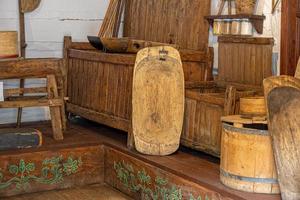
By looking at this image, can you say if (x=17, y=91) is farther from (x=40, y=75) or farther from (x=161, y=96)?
(x=161, y=96)

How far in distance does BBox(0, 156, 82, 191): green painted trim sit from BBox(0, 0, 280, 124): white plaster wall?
4.43ft

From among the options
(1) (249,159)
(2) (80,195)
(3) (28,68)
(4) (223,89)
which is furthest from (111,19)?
(1) (249,159)

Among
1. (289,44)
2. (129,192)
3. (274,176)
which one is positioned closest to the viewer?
(274,176)

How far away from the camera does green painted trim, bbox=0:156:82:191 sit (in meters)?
4.60

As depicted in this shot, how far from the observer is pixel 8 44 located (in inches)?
195

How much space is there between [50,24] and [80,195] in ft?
7.05

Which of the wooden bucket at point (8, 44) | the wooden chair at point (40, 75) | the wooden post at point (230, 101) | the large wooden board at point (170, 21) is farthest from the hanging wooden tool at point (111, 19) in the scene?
the wooden post at point (230, 101)

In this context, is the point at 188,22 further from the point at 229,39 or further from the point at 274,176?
the point at 274,176

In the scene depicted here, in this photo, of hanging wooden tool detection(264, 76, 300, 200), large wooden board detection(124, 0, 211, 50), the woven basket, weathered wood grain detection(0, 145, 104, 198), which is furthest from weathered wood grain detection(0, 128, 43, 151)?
hanging wooden tool detection(264, 76, 300, 200)

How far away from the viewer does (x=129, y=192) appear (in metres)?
4.68

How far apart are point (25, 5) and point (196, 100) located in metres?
2.29

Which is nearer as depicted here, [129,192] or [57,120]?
[129,192]

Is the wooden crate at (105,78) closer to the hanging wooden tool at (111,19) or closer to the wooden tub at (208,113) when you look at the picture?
the hanging wooden tool at (111,19)

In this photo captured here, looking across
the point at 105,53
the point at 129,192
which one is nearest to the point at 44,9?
the point at 105,53
